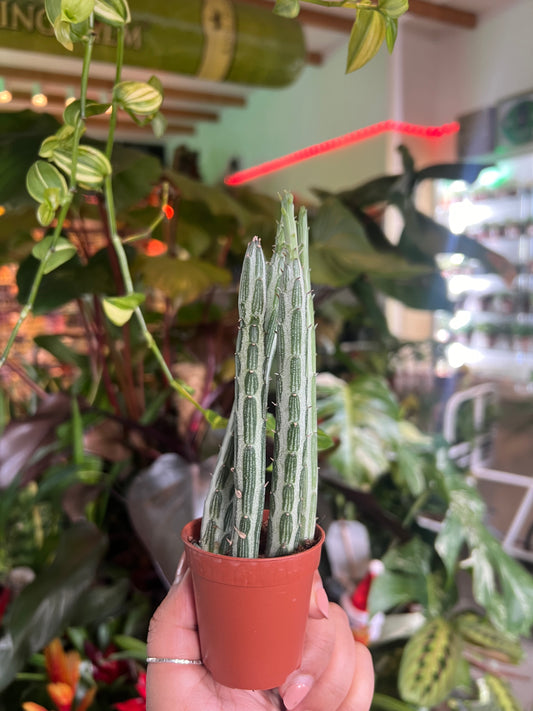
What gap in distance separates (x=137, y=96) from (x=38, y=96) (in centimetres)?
38

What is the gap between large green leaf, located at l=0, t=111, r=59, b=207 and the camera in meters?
0.65

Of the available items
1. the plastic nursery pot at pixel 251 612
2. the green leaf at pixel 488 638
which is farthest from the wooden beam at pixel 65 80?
the green leaf at pixel 488 638

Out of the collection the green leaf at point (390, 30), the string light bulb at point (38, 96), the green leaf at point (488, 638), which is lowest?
the green leaf at point (488, 638)

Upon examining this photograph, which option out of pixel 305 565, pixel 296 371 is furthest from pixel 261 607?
pixel 296 371

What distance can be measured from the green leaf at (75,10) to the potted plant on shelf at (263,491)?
A: 182mm

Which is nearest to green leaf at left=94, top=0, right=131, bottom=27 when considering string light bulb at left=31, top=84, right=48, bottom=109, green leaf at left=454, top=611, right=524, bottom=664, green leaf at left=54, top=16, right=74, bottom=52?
green leaf at left=54, top=16, right=74, bottom=52

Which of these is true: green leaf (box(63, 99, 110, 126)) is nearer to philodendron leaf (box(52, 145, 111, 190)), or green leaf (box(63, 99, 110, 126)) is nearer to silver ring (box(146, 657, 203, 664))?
philodendron leaf (box(52, 145, 111, 190))

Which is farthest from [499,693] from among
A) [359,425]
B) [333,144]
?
[333,144]

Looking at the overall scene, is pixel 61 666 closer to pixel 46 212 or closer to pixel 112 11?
pixel 46 212

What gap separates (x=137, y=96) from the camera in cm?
41

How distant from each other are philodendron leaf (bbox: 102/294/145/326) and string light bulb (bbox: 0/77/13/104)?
0.44m

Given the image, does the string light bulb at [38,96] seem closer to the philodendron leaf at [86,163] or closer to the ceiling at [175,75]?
the ceiling at [175,75]

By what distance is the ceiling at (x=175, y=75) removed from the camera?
58 centimetres

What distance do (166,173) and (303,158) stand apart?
241 millimetres
